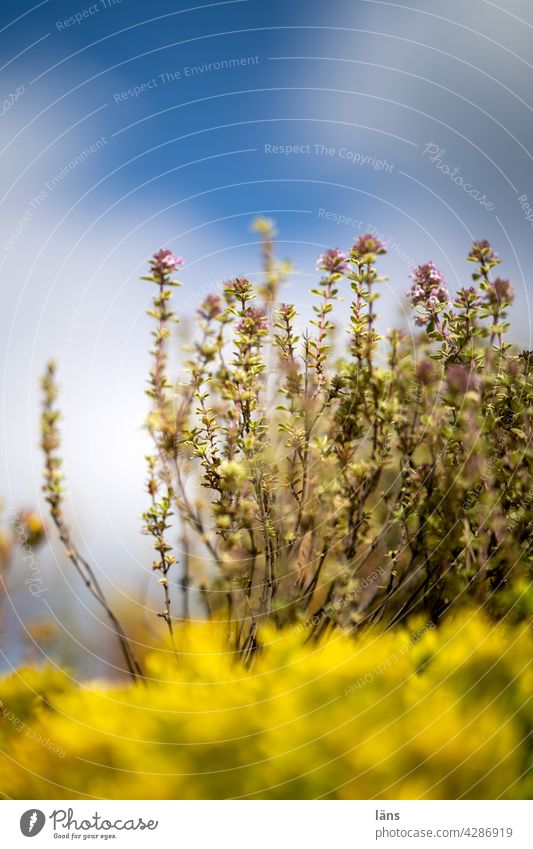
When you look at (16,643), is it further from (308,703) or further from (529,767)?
(529,767)

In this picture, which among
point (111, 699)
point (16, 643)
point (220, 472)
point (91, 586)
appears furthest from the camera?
point (16, 643)

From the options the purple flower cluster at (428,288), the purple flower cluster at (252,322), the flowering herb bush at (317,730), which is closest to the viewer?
the flowering herb bush at (317,730)

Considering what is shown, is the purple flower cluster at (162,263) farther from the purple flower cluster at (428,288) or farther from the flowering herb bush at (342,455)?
the purple flower cluster at (428,288)

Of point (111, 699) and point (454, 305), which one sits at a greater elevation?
point (454, 305)

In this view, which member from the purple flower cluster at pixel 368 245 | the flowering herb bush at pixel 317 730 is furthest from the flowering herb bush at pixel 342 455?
the flowering herb bush at pixel 317 730

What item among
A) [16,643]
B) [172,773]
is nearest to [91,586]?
[16,643]

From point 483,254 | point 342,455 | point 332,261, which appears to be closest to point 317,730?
point 342,455

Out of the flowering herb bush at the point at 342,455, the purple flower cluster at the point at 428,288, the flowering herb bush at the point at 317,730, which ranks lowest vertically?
the flowering herb bush at the point at 317,730

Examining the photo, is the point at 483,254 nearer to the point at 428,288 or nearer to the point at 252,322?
the point at 428,288
